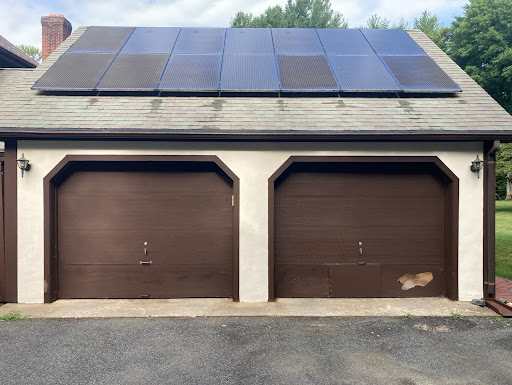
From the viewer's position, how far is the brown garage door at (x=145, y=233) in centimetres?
595

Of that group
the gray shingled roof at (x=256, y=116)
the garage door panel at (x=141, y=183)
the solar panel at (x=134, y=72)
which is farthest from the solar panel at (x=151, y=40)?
the garage door panel at (x=141, y=183)

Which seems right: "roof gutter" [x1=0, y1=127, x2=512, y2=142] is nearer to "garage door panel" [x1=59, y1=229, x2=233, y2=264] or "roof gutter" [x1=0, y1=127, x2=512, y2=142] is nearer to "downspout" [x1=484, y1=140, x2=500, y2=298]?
"downspout" [x1=484, y1=140, x2=500, y2=298]

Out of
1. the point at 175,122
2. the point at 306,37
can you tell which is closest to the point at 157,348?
the point at 175,122

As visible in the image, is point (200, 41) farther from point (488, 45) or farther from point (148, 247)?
point (488, 45)

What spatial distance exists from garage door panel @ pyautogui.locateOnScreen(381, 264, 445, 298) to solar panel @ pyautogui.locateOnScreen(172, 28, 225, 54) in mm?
5965

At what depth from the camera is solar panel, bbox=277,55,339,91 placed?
6535 mm

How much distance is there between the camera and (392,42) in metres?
8.15

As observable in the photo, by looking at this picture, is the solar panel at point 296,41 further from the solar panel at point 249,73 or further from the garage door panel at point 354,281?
the garage door panel at point 354,281

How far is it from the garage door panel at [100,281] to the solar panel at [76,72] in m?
3.40

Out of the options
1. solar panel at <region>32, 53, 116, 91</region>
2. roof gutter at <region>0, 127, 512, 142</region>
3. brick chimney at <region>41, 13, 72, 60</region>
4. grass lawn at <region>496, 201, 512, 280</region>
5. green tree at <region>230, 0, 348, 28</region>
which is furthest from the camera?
green tree at <region>230, 0, 348, 28</region>

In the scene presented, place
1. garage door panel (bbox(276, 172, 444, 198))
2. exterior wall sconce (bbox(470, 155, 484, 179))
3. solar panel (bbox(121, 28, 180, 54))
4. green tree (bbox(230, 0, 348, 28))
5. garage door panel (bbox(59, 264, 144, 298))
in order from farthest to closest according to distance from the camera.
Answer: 1. green tree (bbox(230, 0, 348, 28))
2. solar panel (bbox(121, 28, 180, 54))
3. garage door panel (bbox(276, 172, 444, 198))
4. garage door panel (bbox(59, 264, 144, 298))
5. exterior wall sconce (bbox(470, 155, 484, 179))

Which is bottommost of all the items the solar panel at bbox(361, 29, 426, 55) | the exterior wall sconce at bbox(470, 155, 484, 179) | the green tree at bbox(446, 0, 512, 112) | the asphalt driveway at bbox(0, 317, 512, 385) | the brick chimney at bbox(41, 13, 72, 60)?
the asphalt driveway at bbox(0, 317, 512, 385)

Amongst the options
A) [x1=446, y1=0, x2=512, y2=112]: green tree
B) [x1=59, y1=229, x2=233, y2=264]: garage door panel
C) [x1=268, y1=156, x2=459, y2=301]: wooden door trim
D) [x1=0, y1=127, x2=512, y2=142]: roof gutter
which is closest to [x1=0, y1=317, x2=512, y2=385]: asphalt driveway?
[x1=268, y1=156, x2=459, y2=301]: wooden door trim

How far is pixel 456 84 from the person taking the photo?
6.62 meters
